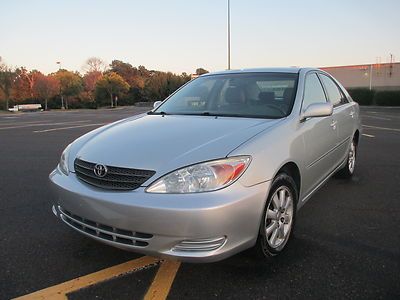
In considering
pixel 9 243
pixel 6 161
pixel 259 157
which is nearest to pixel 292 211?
pixel 259 157

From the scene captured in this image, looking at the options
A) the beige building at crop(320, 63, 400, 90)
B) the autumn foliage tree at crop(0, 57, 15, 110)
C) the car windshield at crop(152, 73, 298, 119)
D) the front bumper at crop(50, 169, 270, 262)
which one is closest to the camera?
the front bumper at crop(50, 169, 270, 262)

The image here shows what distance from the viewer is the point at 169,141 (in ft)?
9.89

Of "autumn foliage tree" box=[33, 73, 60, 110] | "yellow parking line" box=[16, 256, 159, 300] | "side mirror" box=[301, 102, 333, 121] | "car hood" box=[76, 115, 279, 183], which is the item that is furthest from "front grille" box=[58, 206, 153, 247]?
"autumn foliage tree" box=[33, 73, 60, 110]

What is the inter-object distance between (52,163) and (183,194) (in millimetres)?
5201

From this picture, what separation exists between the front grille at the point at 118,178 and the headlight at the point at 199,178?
105 mm

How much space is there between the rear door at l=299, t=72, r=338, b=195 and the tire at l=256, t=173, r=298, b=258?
37 cm

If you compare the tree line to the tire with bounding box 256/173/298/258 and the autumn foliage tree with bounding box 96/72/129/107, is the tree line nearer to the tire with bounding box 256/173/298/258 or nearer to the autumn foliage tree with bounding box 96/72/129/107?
the autumn foliage tree with bounding box 96/72/129/107

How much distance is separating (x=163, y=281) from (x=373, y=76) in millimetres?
50864

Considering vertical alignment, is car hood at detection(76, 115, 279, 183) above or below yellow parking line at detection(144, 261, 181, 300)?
above

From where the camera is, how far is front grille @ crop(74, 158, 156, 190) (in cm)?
267

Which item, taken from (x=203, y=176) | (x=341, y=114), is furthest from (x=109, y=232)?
(x=341, y=114)

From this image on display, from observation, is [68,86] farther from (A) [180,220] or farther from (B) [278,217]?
(A) [180,220]

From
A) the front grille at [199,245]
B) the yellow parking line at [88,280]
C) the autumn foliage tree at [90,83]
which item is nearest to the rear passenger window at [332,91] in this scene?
the front grille at [199,245]

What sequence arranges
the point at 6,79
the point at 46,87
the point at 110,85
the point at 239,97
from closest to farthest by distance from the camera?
1. the point at 239,97
2. the point at 6,79
3. the point at 46,87
4. the point at 110,85
